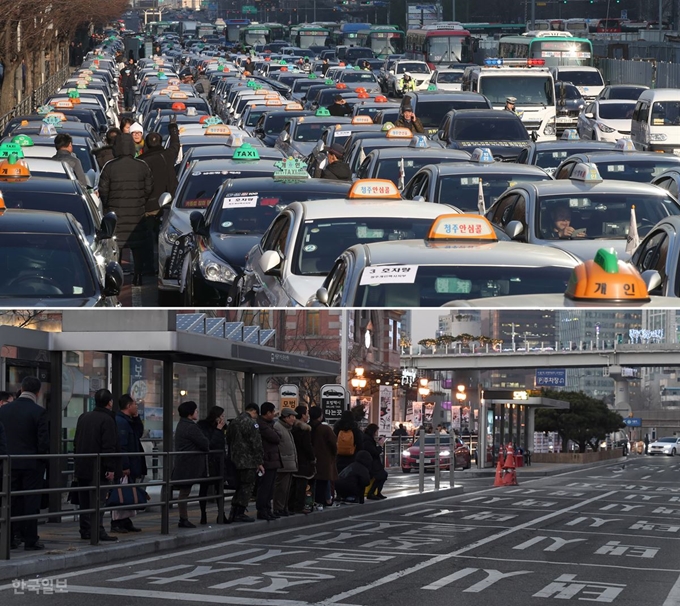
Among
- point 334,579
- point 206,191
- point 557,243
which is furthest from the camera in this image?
point 206,191

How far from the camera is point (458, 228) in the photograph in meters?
13.5

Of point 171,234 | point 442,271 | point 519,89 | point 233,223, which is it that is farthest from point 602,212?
point 519,89

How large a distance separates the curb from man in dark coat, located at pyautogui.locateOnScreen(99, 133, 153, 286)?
434cm

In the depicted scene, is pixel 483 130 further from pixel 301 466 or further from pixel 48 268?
pixel 48 268

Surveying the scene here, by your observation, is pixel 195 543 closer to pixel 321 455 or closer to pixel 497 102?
pixel 321 455

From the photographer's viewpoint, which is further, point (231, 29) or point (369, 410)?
point (231, 29)

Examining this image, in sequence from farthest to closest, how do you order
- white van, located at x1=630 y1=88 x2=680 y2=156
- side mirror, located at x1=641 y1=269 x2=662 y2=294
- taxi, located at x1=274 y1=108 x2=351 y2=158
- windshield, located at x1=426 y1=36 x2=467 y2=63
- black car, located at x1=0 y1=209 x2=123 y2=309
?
windshield, located at x1=426 y1=36 x2=467 y2=63 → white van, located at x1=630 y1=88 x2=680 y2=156 → taxi, located at x1=274 y1=108 x2=351 y2=158 → black car, located at x1=0 y1=209 x2=123 y2=309 → side mirror, located at x1=641 y1=269 x2=662 y2=294

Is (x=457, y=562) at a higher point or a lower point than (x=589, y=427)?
higher

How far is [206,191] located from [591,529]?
6533mm

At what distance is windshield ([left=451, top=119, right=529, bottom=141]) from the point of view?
105 ft

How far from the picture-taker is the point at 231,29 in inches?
6176


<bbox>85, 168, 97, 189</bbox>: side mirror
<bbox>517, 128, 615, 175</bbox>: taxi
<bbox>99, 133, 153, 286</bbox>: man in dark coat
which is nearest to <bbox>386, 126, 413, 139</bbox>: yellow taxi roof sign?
<bbox>517, 128, 615, 175</bbox>: taxi

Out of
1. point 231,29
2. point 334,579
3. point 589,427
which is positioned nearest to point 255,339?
point 334,579

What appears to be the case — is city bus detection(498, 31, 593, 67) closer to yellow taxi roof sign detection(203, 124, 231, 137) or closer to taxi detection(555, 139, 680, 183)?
yellow taxi roof sign detection(203, 124, 231, 137)
